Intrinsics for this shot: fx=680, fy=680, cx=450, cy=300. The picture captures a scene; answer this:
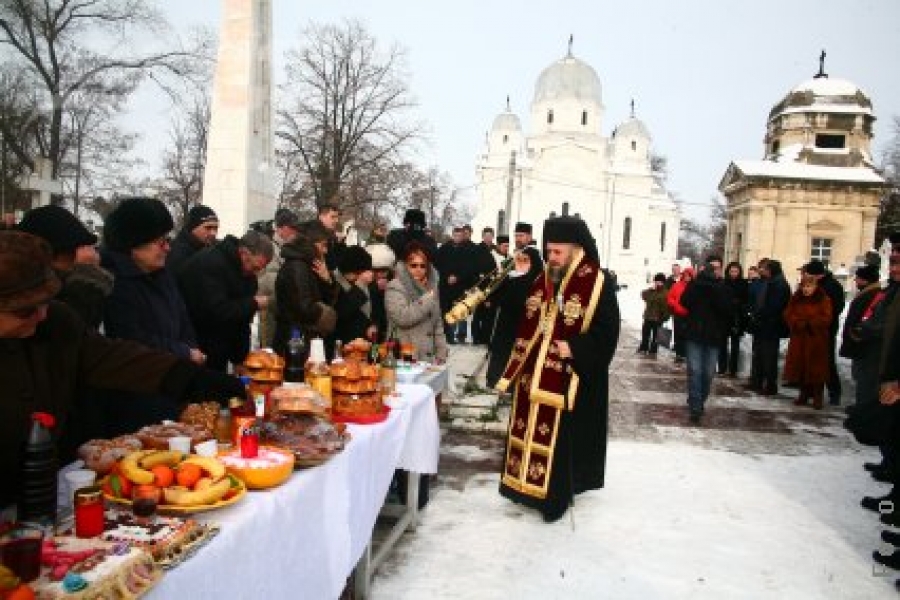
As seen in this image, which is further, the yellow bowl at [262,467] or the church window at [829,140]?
the church window at [829,140]

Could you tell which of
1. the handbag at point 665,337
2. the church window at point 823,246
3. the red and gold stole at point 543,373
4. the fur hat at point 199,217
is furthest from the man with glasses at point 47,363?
the church window at point 823,246

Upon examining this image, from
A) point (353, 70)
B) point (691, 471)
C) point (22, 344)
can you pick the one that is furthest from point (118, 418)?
point (353, 70)

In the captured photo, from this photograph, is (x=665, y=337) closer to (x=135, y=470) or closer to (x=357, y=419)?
(x=357, y=419)

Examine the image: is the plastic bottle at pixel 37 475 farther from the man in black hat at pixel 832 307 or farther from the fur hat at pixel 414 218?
the man in black hat at pixel 832 307

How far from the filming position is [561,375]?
474cm

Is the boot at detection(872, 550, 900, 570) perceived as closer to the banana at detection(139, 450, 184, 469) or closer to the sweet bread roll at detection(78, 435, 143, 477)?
the banana at detection(139, 450, 184, 469)

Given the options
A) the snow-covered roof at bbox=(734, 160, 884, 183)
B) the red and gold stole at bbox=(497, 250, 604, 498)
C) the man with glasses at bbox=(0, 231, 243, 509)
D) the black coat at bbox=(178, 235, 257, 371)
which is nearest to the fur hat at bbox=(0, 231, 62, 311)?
the man with glasses at bbox=(0, 231, 243, 509)

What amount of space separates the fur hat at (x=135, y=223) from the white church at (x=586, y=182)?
189ft

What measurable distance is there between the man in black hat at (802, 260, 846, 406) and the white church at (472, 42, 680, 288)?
50400 mm

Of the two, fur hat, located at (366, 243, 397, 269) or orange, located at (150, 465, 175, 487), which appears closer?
orange, located at (150, 465, 175, 487)

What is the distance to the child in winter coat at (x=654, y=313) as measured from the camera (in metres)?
14.9

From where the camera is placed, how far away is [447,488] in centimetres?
544

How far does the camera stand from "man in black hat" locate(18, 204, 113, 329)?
3.09 m

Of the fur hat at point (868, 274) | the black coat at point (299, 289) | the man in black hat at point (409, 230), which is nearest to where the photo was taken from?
the black coat at point (299, 289)
